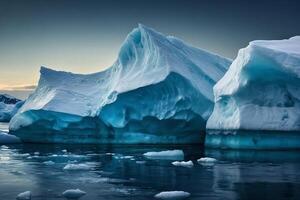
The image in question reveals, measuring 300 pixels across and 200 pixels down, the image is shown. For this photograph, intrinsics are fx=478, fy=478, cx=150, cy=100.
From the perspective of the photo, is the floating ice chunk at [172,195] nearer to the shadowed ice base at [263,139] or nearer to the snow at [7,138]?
the shadowed ice base at [263,139]

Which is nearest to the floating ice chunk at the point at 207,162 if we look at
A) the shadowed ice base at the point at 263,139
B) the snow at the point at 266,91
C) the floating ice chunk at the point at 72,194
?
the snow at the point at 266,91

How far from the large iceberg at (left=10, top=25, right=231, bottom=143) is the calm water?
7184mm

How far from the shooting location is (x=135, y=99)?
82.0 feet

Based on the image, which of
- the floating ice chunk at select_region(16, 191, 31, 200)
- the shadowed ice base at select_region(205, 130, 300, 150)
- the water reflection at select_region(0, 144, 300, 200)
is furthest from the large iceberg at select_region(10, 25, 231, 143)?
the floating ice chunk at select_region(16, 191, 31, 200)

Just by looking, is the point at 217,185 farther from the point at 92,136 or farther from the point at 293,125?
the point at 92,136

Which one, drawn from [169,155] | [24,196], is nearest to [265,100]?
[169,155]

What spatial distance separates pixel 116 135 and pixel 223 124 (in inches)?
285

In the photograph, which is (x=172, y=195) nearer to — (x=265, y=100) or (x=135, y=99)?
(x=265, y=100)

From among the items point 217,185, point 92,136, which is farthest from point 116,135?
point 217,185

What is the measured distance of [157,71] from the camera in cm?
2458

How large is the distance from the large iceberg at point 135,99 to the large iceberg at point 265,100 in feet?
12.7

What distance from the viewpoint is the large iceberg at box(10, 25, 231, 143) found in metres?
24.6

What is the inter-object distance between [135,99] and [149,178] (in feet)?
41.7

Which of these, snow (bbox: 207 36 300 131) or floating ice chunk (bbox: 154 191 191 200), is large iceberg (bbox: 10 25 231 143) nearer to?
snow (bbox: 207 36 300 131)
